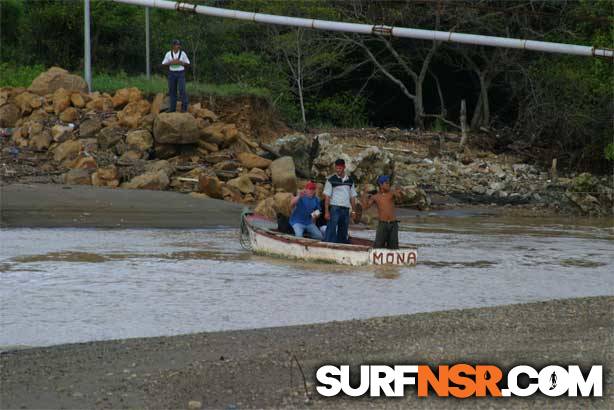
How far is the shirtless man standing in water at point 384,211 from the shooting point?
1634 cm

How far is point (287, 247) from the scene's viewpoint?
1747 cm

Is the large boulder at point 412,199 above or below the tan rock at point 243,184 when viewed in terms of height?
below

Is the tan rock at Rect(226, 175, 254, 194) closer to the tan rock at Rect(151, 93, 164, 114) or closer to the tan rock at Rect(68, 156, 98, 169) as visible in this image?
the tan rock at Rect(68, 156, 98, 169)

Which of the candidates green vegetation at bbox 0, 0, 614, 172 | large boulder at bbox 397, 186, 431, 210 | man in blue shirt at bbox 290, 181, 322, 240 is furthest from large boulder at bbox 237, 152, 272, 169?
man in blue shirt at bbox 290, 181, 322, 240

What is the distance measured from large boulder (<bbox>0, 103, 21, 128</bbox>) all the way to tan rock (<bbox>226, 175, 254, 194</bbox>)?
7.45m

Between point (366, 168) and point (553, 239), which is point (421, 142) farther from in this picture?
point (553, 239)

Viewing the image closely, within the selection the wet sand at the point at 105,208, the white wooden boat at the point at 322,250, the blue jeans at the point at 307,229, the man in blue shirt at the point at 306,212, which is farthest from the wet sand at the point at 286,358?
the wet sand at the point at 105,208

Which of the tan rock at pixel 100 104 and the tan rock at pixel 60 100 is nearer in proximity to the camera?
the tan rock at pixel 60 100

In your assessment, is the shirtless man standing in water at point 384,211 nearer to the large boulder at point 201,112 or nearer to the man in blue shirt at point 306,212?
the man in blue shirt at point 306,212

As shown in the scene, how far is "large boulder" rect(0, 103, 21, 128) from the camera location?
30.2m

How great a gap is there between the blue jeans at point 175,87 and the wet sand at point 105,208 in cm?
404

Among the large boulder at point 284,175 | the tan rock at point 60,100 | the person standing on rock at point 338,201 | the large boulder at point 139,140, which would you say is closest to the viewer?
the person standing on rock at point 338,201

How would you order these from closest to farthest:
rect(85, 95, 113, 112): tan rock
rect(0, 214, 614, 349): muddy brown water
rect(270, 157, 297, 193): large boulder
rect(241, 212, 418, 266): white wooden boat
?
rect(0, 214, 614, 349): muddy brown water
rect(241, 212, 418, 266): white wooden boat
rect(270, 157, 297, 193): large boulder
rect(85, 95, 113, 112): tan rock

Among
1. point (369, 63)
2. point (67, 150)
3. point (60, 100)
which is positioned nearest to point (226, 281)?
point (67, 150)
